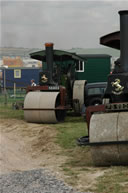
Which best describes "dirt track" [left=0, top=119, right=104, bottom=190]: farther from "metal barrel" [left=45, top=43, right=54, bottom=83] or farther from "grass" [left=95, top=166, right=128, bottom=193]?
"metal barrel" [left=45, top=43, right=54, bottom=83]

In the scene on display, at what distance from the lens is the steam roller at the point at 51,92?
12.1 metres

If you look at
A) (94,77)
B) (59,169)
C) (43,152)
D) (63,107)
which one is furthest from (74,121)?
(94,77)

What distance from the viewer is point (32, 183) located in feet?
18.4

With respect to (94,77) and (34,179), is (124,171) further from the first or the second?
(94,77)

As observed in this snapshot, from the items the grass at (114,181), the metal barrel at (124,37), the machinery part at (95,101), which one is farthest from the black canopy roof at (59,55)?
the grass at (114,181)

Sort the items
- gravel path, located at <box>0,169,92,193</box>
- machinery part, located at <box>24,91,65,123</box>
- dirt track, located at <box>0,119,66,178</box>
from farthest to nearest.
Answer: machinery part, located at <box>24,91,65,123</box> < dirt track, located at <box>0,119,66,178</box> < gravel path, located at <box>0,169,92,193</box>

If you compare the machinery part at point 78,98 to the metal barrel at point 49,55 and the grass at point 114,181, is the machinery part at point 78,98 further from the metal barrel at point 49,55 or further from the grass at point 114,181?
the grass at point 114,181

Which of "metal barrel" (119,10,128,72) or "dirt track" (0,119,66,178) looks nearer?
"metal barrel" (119,10,128,72)

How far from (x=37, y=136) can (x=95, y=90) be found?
4.01 m

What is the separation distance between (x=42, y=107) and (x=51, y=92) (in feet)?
2.24

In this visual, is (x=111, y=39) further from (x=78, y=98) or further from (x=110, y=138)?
(x=78, y=98)

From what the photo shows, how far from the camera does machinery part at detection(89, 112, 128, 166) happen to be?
19.9 ft

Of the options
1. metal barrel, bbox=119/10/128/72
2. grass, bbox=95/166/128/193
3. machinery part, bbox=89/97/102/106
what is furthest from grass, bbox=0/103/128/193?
machinery part, bbox=89/97/102/106

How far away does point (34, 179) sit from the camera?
19.0ft
